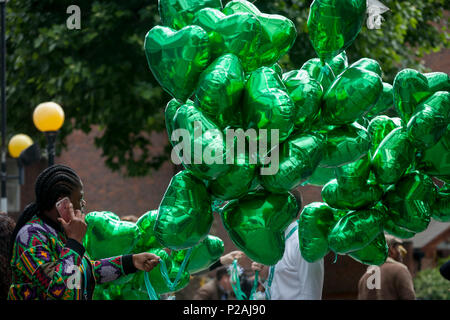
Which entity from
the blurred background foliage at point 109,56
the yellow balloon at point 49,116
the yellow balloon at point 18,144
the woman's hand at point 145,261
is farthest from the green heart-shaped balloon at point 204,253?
the yellow balloon at point 18,144

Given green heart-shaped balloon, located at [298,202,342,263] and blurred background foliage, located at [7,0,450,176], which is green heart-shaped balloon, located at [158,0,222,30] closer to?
green heart-shaped balloon, located at [298,202,342,263]

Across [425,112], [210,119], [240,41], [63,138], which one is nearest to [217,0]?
[240,41]

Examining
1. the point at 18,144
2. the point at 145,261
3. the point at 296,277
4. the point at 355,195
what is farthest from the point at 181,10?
the point at 18,144

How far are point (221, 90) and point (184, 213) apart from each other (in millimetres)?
347

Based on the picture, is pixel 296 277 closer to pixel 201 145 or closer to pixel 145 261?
pixel 145 261

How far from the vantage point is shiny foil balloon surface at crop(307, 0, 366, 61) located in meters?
1.99

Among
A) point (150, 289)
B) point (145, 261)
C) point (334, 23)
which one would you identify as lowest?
point (150, 289)

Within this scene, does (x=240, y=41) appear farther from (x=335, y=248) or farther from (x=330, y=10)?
(x=335, y=248)

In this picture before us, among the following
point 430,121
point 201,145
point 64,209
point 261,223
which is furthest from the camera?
point 64,209

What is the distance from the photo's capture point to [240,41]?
1.89 m

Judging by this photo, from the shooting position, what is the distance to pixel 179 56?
1851mm

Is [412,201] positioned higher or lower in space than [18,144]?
higher

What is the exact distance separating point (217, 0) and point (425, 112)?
27.7 inches

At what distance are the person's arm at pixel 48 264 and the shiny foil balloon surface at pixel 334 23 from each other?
1.10 meters
